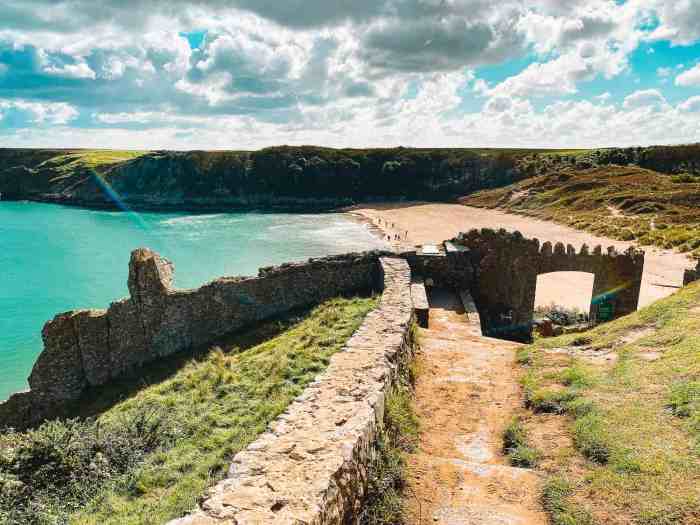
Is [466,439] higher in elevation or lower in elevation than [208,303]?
higher

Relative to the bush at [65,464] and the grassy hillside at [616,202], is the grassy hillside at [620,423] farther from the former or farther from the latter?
the grassy hillside at [616,202]

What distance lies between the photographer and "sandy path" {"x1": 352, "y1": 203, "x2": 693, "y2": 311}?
36.0 m

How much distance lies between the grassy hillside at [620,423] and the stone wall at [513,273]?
7981 mm

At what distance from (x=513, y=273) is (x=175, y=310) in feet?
44.7

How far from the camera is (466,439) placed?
27.1 feet

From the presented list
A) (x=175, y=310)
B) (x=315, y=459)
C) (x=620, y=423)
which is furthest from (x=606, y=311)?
(x=315, y=459)

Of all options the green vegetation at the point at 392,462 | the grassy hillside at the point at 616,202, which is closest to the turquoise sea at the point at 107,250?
the grassy hillside at the point at 616,202

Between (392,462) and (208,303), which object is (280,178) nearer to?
(208,303)

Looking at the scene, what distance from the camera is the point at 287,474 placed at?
532 cm

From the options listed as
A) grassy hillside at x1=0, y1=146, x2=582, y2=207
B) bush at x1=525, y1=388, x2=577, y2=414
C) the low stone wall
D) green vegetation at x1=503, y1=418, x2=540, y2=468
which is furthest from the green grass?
green vegetation at x1=503, y1=418, x2=540, y2=468

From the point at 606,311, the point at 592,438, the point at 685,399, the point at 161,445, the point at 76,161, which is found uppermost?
the point at 76,161

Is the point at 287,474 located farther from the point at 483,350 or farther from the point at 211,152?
the point at 211,152

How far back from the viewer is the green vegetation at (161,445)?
7.31 meters

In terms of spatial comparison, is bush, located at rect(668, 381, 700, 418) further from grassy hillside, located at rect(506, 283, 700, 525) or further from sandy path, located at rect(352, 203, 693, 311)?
sandy path, located at rect(352, 203, 693, 311)
